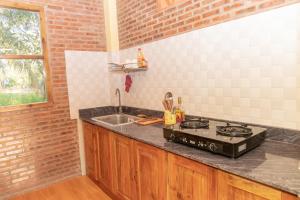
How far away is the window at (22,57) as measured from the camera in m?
2.58

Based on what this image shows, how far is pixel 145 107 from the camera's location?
286 cm

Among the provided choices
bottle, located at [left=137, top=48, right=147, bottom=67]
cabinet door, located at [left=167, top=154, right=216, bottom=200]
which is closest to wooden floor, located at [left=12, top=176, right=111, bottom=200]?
cabinet door, located at [left=167, top=154, right=216, bottom=200]

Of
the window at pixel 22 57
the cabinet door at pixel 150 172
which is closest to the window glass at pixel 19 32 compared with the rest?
the window at pixel 22 57

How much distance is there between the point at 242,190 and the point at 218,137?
34cm

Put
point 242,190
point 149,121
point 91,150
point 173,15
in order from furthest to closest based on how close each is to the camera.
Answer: point 91,150 → point 149,121 → point 173,15 → point 242,190

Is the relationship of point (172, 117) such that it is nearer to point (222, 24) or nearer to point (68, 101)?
point (222, 24)

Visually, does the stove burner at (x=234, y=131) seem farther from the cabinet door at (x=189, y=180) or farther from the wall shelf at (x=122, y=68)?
the wall shelf at (x=122, y=68)

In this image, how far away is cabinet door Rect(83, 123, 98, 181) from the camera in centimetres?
271

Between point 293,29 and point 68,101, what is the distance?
2.64 meters

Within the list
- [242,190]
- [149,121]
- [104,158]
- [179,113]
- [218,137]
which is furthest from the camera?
[104,158]

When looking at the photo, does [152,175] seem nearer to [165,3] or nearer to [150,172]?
[150,172]

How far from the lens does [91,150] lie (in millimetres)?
2836

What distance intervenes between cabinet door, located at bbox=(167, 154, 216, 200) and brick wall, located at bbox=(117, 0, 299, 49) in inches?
47.5

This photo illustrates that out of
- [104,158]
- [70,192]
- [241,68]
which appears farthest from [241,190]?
[70,192]
